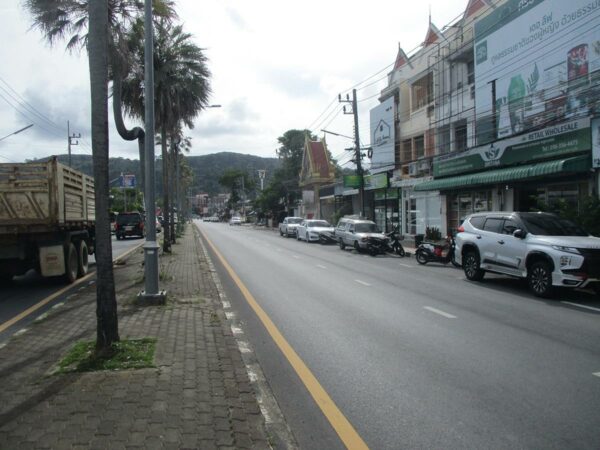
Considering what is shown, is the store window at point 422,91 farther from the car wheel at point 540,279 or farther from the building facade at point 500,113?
the car wheel at point 540,279

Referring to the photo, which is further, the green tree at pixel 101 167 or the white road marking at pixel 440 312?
the white road marking at pixel 440 312

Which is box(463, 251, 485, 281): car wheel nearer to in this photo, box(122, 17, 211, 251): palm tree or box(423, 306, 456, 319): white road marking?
box(423, 306, 456, 319): white road marking

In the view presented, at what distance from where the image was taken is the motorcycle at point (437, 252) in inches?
719

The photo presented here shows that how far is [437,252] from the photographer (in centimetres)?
1838

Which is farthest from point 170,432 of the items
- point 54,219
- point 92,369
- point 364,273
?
point 364,273

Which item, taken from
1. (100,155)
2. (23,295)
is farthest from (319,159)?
(100,155)

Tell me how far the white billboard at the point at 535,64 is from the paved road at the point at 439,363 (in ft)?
29.4

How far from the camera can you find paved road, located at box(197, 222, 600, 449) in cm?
414

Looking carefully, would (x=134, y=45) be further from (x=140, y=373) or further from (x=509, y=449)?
(x=509, y=449)

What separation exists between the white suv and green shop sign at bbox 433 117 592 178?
5.58m

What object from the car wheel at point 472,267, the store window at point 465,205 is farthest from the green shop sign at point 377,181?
the car wheel at point 472,267

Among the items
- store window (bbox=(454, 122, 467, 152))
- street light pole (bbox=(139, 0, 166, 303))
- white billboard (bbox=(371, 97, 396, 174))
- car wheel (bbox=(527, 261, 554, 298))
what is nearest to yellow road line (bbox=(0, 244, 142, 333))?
street light pole (bbox=(139, 0, 166, 303))

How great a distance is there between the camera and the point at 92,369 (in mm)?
5176

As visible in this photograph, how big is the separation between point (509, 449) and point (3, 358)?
555 cm
